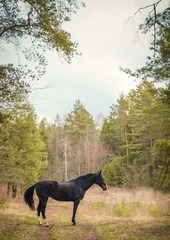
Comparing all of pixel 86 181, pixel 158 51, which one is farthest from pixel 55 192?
pixel 158 51

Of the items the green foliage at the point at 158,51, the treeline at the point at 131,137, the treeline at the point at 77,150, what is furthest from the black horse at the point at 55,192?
the treeline at the point at 77,150

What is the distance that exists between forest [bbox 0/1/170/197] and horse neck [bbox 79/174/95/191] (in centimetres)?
261

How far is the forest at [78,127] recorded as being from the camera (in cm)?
599

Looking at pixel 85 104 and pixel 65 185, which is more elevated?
pixel 85 104

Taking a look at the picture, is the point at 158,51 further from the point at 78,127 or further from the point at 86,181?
the point at 78,127

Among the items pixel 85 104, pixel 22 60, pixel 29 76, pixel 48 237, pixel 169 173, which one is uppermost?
pixel 85 104

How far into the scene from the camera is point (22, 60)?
248 inches

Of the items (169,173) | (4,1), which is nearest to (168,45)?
(169,173)

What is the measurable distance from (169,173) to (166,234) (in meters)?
2.44

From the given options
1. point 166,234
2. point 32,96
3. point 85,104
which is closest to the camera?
point 166,234

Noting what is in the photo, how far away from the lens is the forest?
5.99 meters

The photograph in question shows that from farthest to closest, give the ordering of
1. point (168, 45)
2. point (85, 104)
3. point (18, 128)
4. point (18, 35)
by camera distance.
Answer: point (85, 104), point (18, 128), point (168, 45), point (18, 35)

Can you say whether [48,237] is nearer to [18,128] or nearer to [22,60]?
[22,60]

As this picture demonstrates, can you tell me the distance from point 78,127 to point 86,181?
30.7m
